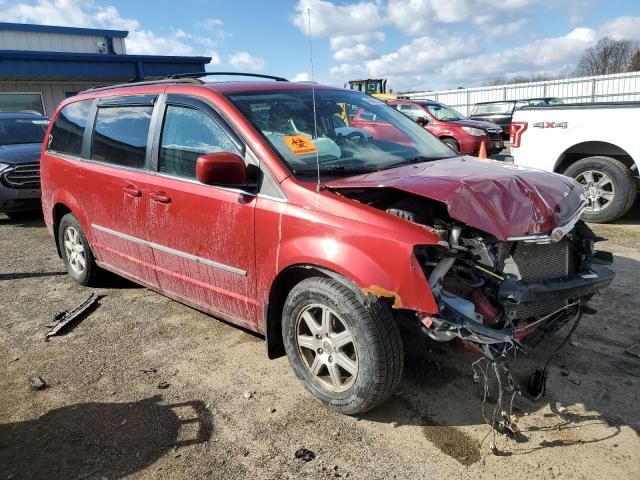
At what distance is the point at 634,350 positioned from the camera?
138 inches

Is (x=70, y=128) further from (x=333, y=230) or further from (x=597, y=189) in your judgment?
(x=597, y=189)

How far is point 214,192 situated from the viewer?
10.9 ft

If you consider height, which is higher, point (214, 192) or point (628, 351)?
point (214, 192)

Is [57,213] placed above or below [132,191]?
below

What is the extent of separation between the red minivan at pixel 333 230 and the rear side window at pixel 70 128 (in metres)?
0.66

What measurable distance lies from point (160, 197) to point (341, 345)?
5.80 ft

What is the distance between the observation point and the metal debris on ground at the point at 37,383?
3.33 meters

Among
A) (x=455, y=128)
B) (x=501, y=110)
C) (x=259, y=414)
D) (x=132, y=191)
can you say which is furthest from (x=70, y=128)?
(x=501, y=110)

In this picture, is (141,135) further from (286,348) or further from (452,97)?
(452,97)

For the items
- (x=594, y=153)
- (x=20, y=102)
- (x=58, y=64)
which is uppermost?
(x=58, y=64)

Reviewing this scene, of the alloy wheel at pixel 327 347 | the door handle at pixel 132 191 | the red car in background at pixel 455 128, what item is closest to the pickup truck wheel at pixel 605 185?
the alloy wheel at pixel 327 347

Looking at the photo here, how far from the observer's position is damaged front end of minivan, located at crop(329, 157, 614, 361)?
2.52 m

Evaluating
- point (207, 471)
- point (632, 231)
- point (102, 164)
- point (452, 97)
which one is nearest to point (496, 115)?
point (452, 97)

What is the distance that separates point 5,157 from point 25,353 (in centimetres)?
596
